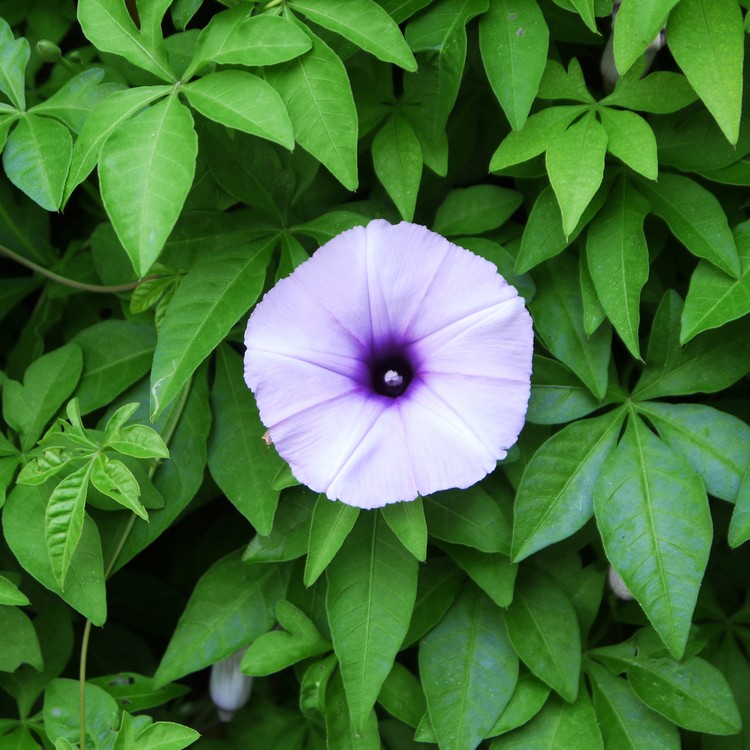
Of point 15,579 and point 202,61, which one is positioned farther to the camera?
point 15,579

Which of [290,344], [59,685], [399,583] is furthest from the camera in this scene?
[59,685]

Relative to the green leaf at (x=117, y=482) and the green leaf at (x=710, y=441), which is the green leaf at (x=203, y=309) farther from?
the green leaf at (x=710, y=441)

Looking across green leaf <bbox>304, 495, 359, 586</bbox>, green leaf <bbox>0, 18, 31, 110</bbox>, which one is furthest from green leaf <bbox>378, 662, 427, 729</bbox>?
green leaf <bbox>0, 18, 31, 110</bbox>

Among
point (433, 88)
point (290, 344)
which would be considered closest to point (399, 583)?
point (290, 344)

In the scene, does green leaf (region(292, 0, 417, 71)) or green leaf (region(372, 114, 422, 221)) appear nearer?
green leaf (region(292, 0, 417, 71))

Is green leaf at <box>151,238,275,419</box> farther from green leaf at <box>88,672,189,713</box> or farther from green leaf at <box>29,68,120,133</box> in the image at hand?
green leaf at <box>88,672,189,713</box>

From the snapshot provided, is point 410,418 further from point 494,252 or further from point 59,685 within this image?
point 59,685
